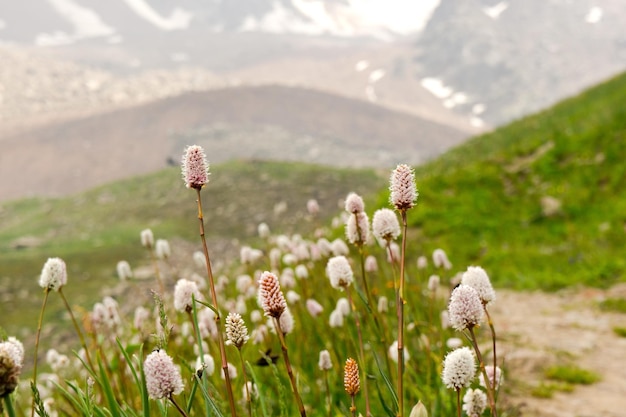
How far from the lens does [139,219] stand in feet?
81.8

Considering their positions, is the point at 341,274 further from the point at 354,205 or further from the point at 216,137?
the point at 216,137

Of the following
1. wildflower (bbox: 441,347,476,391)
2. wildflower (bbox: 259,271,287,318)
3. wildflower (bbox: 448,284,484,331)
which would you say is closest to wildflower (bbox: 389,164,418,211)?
wildflower (bbox: 448,284,484,331)

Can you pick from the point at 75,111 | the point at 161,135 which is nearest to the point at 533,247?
the point at 161,135

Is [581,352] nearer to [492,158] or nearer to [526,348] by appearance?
[526,348]

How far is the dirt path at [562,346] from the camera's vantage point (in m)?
3.85

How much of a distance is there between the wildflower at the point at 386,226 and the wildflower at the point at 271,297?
2.50ft

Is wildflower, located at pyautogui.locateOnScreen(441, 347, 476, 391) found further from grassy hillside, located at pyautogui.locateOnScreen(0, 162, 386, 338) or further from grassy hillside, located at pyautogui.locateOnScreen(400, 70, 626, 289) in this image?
grassy hillside, located at pyautogui.locateOnScreen(0, 162, 386, 338)

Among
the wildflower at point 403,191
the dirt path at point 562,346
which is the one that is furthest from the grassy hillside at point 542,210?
the wildflower at point 403,191

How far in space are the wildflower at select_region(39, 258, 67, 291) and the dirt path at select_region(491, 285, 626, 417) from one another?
2655 millimetres

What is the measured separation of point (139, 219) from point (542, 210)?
1940 centimetres

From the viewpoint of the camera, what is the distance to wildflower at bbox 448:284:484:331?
66.1 inches

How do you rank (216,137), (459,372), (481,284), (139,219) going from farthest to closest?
(216,137), (139,219), (481,284), (459,372)

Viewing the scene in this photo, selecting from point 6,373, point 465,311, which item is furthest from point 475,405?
point 6,373

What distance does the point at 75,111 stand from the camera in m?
93.9
